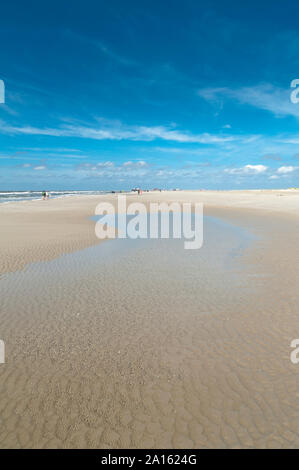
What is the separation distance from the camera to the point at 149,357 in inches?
219

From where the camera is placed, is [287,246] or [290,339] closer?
[290,339]

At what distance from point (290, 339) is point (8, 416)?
236 inches

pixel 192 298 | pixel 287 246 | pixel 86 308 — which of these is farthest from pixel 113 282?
pixel 287 246

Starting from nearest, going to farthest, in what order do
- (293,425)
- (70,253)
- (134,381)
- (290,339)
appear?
(293,425), (134,381), (290,339), (70,253)

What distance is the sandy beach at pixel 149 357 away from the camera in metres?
3.89

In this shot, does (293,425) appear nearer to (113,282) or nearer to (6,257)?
(113,282)

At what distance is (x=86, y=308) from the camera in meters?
7.88

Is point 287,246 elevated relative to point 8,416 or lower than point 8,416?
elevated

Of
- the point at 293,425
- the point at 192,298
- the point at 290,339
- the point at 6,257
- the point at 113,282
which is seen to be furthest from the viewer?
the point at 6,257

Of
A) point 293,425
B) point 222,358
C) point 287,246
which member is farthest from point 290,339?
point 287,246

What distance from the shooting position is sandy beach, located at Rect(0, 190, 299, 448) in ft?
12.8

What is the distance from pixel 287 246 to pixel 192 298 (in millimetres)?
9866
